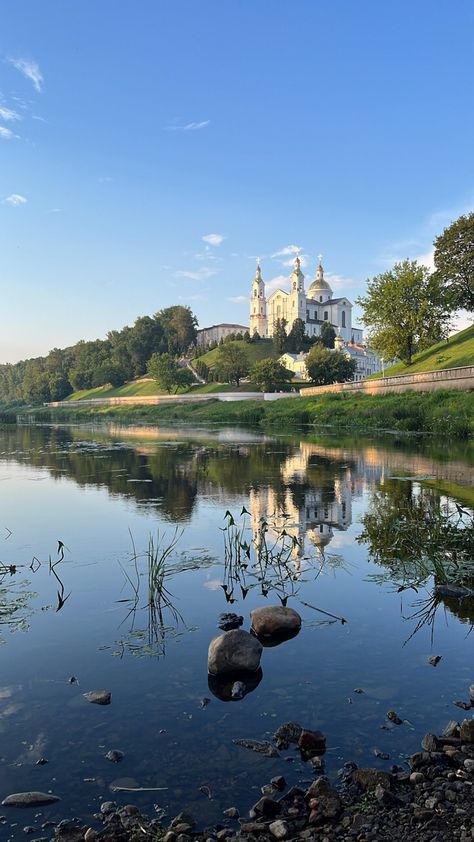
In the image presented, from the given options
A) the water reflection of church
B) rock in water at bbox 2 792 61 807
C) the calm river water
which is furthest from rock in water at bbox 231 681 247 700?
the water reflection of church

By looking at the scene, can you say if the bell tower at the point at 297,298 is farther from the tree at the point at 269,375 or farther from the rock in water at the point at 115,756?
the rock in water at the point at 115,756

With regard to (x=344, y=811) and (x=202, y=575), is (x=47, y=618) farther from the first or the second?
(x=344, y=811)

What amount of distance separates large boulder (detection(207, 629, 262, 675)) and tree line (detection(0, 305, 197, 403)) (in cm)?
15807

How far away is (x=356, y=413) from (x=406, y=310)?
83.7 ft

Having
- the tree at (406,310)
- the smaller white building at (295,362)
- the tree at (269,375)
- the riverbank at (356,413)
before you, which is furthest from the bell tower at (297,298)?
the tree at (406,310)

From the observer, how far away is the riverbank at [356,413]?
143ft

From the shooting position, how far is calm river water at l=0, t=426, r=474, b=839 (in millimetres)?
5430

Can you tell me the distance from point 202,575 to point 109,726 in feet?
17.6

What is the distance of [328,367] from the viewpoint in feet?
352

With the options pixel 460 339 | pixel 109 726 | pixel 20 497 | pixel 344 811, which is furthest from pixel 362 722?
pixel 460 339

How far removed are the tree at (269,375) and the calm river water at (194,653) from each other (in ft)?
298

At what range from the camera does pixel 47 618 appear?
30.8 feet

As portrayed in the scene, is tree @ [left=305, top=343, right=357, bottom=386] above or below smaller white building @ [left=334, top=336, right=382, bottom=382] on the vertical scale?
below

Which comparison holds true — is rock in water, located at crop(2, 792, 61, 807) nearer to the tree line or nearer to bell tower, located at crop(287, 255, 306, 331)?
the tree line
